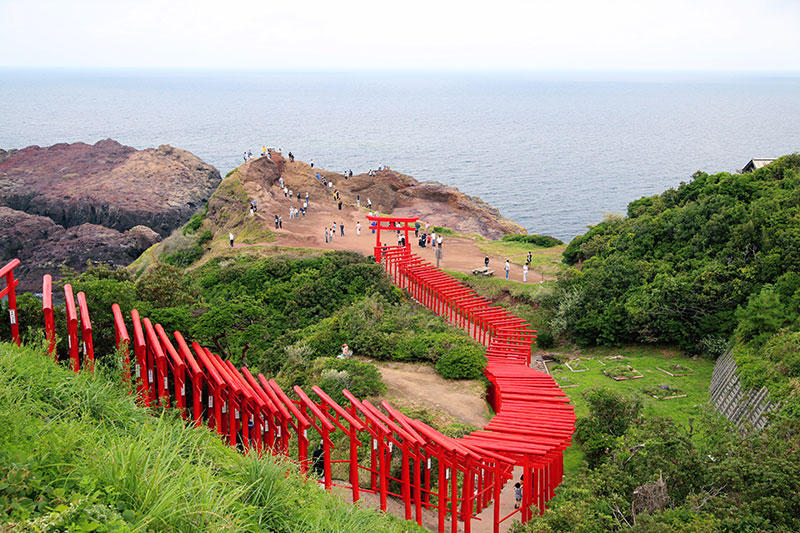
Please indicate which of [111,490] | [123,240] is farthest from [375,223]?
Result: [111,490]

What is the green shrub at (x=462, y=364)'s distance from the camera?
85.0ft

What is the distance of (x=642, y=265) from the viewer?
33438 millimetres

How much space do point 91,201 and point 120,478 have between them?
69198 mm

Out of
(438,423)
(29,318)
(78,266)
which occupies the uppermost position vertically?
(29,318)

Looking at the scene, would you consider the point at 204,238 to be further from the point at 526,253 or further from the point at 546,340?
the point at 546,340

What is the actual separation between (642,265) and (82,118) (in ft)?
613

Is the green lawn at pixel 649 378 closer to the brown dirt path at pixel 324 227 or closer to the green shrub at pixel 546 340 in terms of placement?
the green shrub at pixel 546 340

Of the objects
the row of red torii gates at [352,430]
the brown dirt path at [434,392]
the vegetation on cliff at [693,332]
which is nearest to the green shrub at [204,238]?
the vegetation on cliff at [693,332]

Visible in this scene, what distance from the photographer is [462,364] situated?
26031mm

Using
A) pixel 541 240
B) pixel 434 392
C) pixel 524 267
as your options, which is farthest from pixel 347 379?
pixel 541 240

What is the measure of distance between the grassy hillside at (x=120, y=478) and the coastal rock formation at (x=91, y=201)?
50.7 meters

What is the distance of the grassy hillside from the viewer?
7801 mm

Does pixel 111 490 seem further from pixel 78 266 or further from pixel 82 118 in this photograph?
pixel 82 118

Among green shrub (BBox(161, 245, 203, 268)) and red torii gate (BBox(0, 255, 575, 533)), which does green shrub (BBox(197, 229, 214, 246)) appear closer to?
green shrub (BBox(161, 245, 203, 268))
